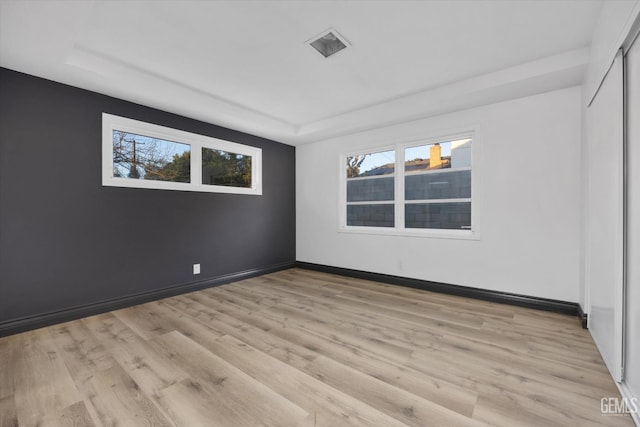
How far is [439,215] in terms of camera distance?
12.2 feet

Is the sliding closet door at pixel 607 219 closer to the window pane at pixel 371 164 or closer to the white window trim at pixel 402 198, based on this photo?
the white window trim at pixel 402 198

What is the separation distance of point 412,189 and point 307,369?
2.91 meters

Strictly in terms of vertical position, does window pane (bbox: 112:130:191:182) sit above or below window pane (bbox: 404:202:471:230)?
above

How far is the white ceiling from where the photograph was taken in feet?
6.39

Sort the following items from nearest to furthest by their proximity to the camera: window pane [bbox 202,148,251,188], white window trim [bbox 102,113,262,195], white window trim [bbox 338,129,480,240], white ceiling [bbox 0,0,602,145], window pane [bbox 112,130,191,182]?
white ceiling [bbox 0,0,602,145] → white window trim [bbox 102,113,262,195] → window pane [bbox 112,130,191,182] → white window trim [bbox 338,129,480,240] → window pane [bbox 202,148,251,188]

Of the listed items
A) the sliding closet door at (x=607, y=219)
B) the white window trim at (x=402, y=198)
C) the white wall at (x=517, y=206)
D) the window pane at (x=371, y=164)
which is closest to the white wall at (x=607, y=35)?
the sliding closet door at (x=607, y=219)

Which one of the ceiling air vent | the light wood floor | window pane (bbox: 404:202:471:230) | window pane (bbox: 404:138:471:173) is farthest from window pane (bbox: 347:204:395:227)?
the ceiling air vent

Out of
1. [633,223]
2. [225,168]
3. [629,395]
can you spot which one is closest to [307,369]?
[629,395]

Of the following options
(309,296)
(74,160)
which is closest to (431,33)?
(309,296)

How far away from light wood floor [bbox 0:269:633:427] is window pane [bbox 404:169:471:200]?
56.4 inches

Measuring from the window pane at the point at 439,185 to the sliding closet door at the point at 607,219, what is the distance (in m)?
1.22

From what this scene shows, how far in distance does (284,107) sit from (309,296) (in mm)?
2600

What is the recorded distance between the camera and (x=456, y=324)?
2.58 metres

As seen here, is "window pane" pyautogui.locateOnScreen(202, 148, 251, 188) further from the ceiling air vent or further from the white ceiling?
the ceiling air vent
